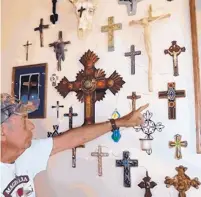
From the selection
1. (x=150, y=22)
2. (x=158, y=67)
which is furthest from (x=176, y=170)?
(x=150, y=22)

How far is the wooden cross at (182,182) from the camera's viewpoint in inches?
53.4

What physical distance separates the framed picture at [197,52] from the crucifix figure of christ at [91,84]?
366 mm

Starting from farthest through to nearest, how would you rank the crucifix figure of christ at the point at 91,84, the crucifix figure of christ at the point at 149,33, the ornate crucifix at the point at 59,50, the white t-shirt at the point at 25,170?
the ornate crucifix at the point at 59,50 < the crucifix figure of christ at the point at 91,84 < the crucifix figure of christ at the point at 149,33 < the white t-shirt at the point at 25,170

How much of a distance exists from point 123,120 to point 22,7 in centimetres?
107

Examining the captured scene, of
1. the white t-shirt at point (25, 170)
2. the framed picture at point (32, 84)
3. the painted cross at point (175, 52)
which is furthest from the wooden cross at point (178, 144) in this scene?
the framed picture at point (32, 84)

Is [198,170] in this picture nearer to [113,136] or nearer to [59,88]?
[113,136]

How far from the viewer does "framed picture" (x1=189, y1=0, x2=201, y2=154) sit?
1373 mm

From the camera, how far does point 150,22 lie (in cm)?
153

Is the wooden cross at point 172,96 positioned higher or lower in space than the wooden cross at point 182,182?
higher

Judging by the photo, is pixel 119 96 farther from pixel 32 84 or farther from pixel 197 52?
pixel 32 84

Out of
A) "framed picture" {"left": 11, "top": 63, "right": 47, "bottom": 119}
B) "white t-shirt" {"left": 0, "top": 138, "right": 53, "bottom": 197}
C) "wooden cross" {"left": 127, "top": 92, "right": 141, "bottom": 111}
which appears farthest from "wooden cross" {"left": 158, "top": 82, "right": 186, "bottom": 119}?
"framed picture" {"left": 11, "top": 63, "right": 47, "bottom": 119}

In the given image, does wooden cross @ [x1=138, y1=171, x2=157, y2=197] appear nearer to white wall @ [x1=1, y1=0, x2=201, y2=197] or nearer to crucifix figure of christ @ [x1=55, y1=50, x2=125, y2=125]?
white wall @ [x1=1, y1=0, x2=201, y2=197]

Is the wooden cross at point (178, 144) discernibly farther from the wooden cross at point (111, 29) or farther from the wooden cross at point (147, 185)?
the wooden cross at point (111, 29)

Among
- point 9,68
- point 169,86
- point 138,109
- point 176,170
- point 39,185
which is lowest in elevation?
point 39,185
